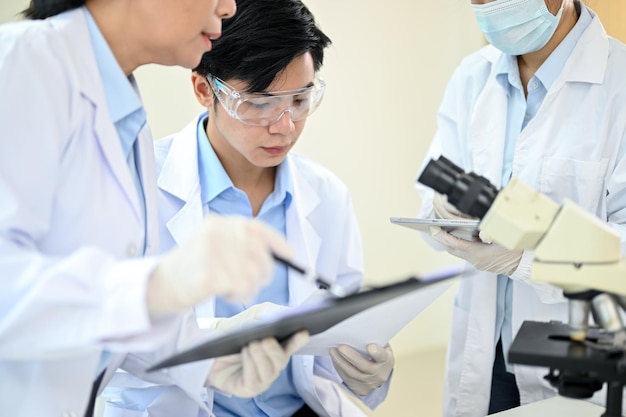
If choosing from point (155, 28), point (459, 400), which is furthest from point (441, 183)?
point (459, 400)

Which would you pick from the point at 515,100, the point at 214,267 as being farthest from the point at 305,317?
the point at 515,100

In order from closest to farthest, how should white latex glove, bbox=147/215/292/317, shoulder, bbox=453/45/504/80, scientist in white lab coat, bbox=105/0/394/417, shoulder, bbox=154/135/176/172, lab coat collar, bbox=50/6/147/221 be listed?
white latex glove, bbox=147/215/292/317 → lab coat collar, bbox=50/6/147/221 → scientist in white lab coat, bbox=105/0/394/417 → shoulder, bbox=154/135/176/172 → shoulder, bbox=453/45/504/80

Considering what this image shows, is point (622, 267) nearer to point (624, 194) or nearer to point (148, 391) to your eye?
point (624, 194)

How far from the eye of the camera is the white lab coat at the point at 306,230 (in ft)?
5.87

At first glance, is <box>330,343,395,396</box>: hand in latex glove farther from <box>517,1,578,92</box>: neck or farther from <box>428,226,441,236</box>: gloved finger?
<box>517,1,578,92</box>: neck

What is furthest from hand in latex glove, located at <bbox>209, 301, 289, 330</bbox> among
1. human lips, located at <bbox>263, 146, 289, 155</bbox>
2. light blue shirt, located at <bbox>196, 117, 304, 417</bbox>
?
human lips, located at <bbox>263, 146, 289, 155</bbox>

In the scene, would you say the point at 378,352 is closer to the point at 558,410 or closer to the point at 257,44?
the point at 558,410

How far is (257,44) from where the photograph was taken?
5.70 ft

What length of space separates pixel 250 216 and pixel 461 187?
36.5 inches

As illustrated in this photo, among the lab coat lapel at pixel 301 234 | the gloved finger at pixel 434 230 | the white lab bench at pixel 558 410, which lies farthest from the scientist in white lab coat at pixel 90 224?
the gloved finger at pixel 434 230

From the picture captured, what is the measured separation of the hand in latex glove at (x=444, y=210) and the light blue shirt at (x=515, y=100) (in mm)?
174

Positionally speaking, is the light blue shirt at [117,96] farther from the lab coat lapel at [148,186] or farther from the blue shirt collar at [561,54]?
the blue shirt collar at [561,54]

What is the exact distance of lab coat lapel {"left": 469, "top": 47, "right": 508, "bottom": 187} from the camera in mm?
1971

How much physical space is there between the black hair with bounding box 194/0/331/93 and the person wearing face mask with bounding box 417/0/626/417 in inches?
20.9
